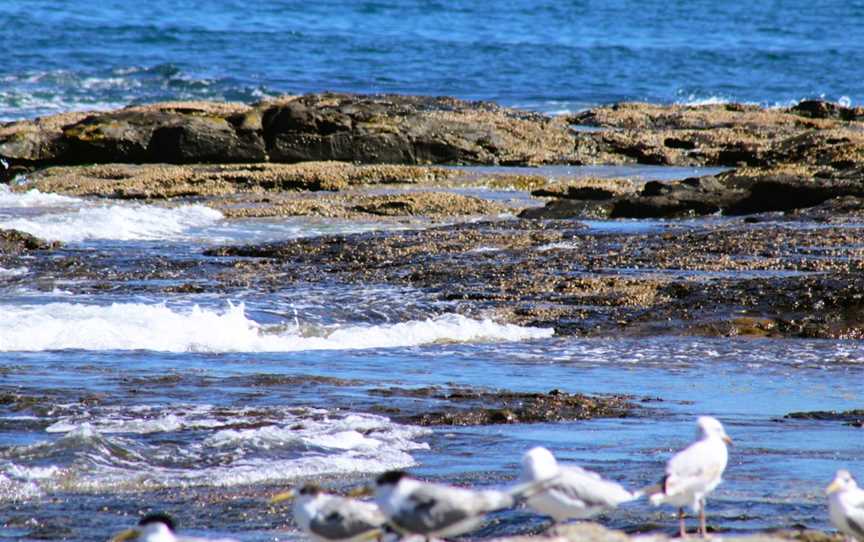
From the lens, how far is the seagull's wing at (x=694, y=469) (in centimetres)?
527

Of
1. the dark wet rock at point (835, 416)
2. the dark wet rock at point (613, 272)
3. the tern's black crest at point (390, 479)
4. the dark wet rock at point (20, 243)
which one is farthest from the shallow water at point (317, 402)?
the tern's black crest at point (390, 479)

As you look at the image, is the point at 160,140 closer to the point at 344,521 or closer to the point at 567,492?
the point at 567,492

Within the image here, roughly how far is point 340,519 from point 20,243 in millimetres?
12211

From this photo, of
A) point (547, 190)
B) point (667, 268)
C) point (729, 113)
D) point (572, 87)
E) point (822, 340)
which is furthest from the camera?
point (572, 87)

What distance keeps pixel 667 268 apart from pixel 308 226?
6.13m

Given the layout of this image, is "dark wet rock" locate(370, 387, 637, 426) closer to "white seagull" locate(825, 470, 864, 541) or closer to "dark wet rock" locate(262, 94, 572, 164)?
"white seagull" locate(825, 470, 864, 541)

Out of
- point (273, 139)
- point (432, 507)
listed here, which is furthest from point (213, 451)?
point (273, 139)

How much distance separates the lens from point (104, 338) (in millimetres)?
11984

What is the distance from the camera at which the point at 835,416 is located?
8.97 metres

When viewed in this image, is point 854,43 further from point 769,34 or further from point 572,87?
point 572,87

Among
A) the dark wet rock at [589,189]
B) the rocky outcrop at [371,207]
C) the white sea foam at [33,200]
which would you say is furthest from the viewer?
the white sea foam at [33,200]

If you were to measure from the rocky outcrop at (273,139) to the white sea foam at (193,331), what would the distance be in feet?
37.9

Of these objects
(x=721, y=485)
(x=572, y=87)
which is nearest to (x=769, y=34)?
(x=572, y=87)

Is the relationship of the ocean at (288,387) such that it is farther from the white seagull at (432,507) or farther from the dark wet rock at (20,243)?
the white seagull at (432,507)
